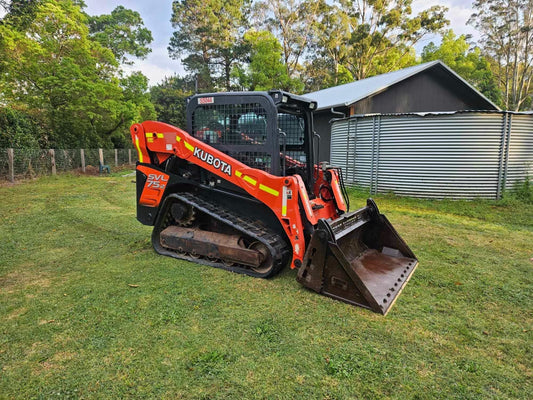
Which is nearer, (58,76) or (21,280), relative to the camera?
(21,280)

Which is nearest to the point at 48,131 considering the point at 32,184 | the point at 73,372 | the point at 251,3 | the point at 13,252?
the point at 32,184

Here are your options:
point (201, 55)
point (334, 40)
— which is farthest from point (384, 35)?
point (201, 55)

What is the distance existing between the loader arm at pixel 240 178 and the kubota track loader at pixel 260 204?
13 millimetres

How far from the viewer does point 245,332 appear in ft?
9.62

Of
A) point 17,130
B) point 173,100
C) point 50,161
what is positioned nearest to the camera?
point 17,130

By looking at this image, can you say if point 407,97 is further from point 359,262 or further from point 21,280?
point 21,280

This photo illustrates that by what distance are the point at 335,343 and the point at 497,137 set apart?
8.88 m

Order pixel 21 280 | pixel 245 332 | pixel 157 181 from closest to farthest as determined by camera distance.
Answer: pixel 245 332 → pixel 21 280 → pixel 157 181

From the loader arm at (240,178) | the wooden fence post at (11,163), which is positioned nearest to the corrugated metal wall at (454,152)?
the loader arm at (240,178)

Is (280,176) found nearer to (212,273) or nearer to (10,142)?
(212,273)

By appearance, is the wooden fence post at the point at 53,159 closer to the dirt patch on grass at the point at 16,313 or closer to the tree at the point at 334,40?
the dirt patch on grass at the point at 16,313

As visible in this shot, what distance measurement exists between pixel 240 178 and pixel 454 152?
7.37 m

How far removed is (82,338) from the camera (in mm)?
2816

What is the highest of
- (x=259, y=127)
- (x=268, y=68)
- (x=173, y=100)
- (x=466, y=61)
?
(x=466, y=61)
